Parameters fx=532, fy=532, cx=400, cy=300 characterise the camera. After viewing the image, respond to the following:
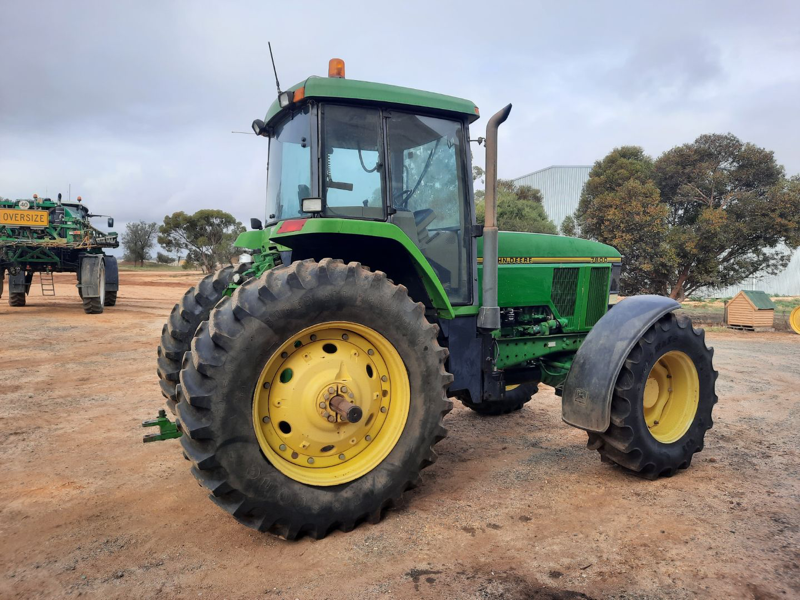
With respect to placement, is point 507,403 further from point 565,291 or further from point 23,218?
point 23,218

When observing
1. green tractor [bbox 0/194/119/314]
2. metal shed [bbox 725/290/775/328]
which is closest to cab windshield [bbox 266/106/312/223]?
green tractor [bbox 0/194/119/314]

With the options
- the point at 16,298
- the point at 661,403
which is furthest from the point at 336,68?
the point at 16,298

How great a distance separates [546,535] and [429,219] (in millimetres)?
2084

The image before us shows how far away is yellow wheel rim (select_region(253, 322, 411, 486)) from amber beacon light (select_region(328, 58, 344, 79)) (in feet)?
5.34

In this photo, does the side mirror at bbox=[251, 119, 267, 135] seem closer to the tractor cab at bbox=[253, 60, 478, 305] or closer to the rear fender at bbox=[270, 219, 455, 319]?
the tractor cab at bbox=[253, 60, 478, 305]

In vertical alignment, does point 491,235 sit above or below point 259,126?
below

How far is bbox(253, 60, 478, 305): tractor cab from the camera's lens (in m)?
3.31

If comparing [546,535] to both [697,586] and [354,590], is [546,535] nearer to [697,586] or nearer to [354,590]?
[697,586]

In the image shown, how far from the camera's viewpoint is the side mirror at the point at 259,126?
4.07m

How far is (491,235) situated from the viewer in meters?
3.60

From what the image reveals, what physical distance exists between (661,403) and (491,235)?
76.5 inches

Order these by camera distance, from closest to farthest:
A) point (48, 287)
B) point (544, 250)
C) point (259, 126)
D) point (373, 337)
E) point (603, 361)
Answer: point (373, 337)
point (603, 361)
point (259, 126)
point (544, 250)
point (48, 287)

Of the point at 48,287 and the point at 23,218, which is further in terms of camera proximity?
the point at 48,287

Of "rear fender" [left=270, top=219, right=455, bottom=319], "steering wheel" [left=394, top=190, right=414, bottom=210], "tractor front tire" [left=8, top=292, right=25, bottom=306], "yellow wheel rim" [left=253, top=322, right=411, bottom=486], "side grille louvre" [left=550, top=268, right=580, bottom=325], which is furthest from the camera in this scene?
"tractor front tire" [left=8, top=292, right=25, bottom=306]
